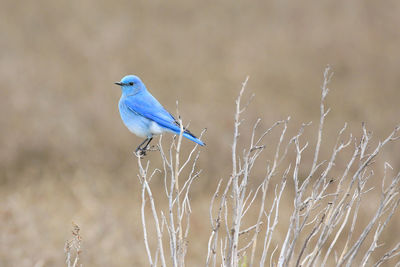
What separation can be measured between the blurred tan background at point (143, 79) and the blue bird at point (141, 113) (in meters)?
3.82

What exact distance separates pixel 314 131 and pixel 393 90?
246 centimetres

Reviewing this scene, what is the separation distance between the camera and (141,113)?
172 inches

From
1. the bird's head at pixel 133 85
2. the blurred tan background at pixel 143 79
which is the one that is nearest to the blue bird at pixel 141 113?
the bird's head at pixel 133 85

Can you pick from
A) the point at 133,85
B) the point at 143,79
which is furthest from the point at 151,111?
the point at 143,79

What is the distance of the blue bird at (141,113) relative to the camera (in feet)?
14.3

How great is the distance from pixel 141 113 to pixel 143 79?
27.7 feet

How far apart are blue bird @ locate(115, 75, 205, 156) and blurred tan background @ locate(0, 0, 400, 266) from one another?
3.82 m

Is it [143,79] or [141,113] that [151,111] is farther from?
[143,79]

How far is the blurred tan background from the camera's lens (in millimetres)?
8977

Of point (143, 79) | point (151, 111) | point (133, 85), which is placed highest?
point (143, 79)

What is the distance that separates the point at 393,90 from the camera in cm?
1305

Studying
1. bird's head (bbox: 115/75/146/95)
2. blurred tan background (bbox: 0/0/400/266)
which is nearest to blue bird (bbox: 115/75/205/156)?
bird's head (bbox: 115/75/146/95)

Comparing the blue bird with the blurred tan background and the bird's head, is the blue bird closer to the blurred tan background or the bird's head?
the bird's head

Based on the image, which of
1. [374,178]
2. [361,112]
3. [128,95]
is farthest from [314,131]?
[128,95]
